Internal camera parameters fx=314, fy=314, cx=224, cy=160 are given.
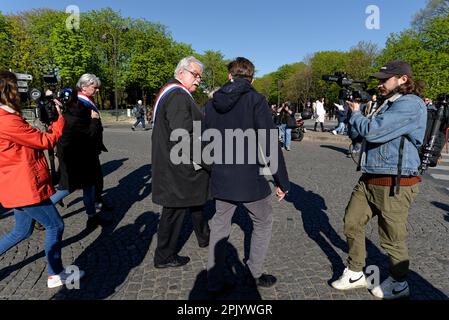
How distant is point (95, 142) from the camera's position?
4.23 meters

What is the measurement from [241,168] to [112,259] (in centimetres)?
185

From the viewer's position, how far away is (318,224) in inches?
174

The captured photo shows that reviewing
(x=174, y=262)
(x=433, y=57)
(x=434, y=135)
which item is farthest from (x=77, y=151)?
(x=433, y=57)

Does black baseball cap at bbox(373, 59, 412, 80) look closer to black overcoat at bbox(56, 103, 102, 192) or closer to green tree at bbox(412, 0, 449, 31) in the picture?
black overcoat at bbox(56, 103, 102, 192)

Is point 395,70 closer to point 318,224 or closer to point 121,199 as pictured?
point 318,224

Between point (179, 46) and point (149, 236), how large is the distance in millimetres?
54232

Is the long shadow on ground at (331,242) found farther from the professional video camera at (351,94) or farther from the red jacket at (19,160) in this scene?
the red jacket at (19,160)

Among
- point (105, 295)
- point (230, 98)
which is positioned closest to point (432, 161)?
point (230, 98)

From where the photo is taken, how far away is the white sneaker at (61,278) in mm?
2809

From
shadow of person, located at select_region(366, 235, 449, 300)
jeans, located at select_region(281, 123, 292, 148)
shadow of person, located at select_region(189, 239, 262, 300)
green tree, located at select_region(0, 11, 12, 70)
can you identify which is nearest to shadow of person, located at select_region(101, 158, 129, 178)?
shadow of person, located at select_region(189, 239, 262, 300)

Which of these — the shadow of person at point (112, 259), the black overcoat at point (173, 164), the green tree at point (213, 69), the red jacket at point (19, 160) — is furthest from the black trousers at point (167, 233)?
the green tree at point (213, 69)

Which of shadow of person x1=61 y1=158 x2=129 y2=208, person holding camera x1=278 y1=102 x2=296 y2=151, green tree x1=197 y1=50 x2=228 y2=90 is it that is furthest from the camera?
green tree x1=197 y1=50 x2=228 y2=90

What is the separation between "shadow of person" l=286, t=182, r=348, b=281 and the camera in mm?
3498
